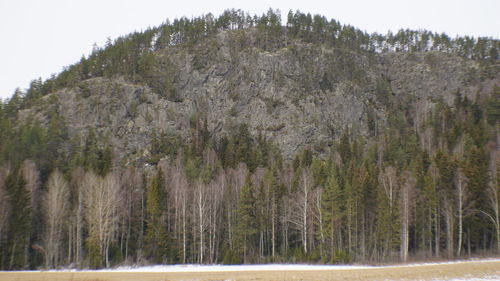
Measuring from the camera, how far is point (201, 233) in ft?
188

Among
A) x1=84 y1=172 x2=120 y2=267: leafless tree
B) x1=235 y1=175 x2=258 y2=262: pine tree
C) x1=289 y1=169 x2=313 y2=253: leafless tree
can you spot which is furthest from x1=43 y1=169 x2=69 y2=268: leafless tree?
x1=289 y1=169 x2=313 y2=253: leafless tree

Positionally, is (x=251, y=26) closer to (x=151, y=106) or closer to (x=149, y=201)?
(x=151, y=106)

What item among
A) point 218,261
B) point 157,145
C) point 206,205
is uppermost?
point 157,145

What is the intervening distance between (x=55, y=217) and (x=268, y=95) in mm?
71903

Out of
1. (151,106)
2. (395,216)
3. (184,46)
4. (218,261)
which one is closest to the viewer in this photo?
(395,216)

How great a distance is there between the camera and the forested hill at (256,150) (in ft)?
180

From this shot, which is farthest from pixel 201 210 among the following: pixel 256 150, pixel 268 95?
pixel 268 95

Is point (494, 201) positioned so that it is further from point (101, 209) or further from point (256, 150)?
point (101, 209)

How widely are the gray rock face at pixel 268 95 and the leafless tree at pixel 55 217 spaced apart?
3510cm

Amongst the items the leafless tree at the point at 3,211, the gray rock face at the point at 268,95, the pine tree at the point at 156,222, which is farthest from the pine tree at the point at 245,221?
the gray rock face at the point at 268,95

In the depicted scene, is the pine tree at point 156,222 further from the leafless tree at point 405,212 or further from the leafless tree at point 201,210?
the leafless tree at point 405,212

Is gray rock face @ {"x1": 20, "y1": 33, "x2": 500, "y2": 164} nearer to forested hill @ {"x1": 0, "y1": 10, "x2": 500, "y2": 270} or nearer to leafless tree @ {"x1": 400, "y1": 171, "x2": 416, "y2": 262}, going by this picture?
forested hill @ {"x1": 0, "y1": 10, "x2": 500, "y2": 270}

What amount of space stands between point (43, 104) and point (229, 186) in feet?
199

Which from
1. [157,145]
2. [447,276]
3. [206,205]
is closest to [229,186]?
[206,205]
